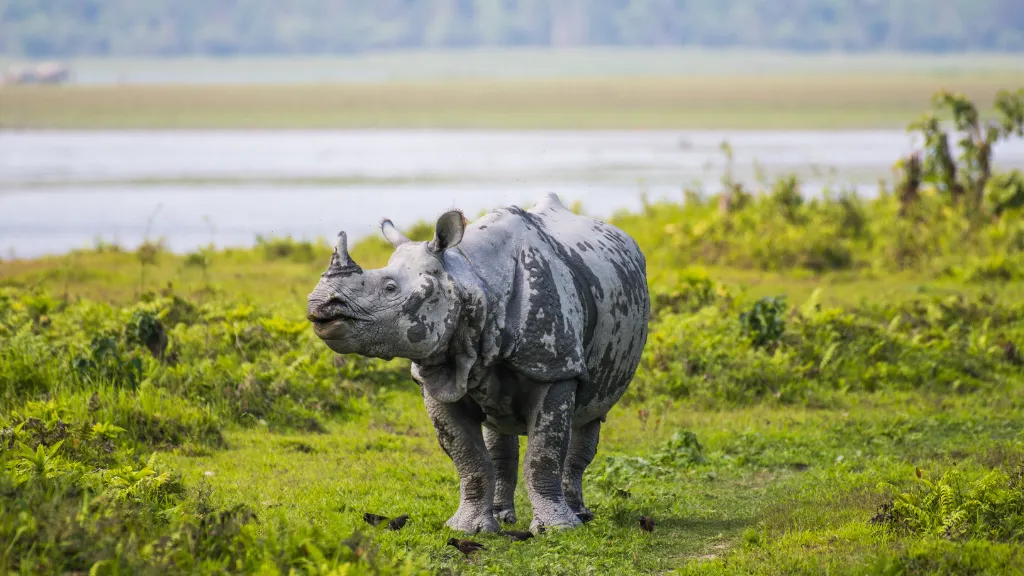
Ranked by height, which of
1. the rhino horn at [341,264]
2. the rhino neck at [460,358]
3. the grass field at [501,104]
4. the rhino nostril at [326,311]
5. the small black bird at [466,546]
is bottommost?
the small black bird at [466,546]

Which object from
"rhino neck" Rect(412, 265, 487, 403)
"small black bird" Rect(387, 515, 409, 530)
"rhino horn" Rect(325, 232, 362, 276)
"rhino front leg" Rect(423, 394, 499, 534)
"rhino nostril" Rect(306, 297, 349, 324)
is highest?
"rhino horn" Rect(325, 232, 362, 276)

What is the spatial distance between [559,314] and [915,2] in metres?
175

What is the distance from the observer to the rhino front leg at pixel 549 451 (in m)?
8.30

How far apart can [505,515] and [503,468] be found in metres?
0.31

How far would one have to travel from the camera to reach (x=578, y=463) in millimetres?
9281

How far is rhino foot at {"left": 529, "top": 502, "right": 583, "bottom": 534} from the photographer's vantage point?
27.6 ft

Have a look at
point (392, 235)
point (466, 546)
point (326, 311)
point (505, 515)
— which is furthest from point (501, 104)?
point (326, 311)

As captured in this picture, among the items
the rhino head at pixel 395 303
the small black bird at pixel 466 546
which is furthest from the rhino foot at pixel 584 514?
the rhino head at pixel 395 303

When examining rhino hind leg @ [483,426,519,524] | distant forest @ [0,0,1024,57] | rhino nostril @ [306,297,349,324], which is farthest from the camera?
distant forest @ [0,0,1024,57]

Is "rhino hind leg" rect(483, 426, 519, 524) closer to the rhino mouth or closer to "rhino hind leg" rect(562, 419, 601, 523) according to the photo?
"rhino hind leg" rect(562, 419, 601, 523)

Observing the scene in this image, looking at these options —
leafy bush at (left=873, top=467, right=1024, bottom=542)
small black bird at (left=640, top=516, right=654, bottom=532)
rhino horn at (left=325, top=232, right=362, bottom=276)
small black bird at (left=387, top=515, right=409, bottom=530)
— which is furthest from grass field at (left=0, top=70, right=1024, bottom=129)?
rhino horn at (left=325, top=232, right=362, bottom=276)

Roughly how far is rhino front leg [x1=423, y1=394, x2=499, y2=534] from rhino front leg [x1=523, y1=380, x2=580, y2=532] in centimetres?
27

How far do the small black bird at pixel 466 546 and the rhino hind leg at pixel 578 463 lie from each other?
1.10 meters

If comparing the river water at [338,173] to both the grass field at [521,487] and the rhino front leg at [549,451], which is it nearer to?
the grass field at [521,487]
